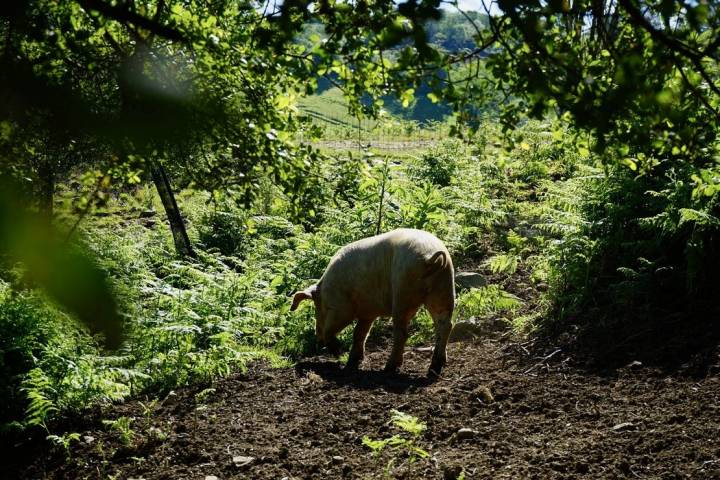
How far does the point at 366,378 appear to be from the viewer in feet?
26.8

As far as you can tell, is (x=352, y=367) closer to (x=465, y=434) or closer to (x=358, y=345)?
(x=358, y=345)

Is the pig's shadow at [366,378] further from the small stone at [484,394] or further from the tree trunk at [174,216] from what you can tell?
the tree trunk at [174,216]

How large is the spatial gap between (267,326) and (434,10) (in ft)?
28.4

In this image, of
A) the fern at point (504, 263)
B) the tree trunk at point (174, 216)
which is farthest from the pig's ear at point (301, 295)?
the tree trunk at point (174, 216)

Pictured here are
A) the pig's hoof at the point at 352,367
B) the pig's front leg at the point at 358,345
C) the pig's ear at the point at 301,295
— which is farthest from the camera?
the pig's ear at the point at 301,295

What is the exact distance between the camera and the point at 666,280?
25.4 feet

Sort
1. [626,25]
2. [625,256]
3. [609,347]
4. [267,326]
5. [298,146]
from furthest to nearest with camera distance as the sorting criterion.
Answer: [267,326]
[625,256]
[609,347]
[298,146]
[626,25]

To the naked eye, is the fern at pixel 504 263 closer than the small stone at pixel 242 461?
No

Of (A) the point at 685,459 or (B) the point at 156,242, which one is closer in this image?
(A) the point at 685,459

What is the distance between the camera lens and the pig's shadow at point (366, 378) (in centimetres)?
775

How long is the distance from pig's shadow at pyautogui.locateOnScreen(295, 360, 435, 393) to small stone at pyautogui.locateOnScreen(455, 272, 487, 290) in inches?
120

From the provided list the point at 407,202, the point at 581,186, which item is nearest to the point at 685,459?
the point at 581,186

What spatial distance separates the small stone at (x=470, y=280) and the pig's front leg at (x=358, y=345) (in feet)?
7.63

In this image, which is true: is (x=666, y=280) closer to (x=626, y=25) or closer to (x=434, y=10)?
(x=626, y=25)
